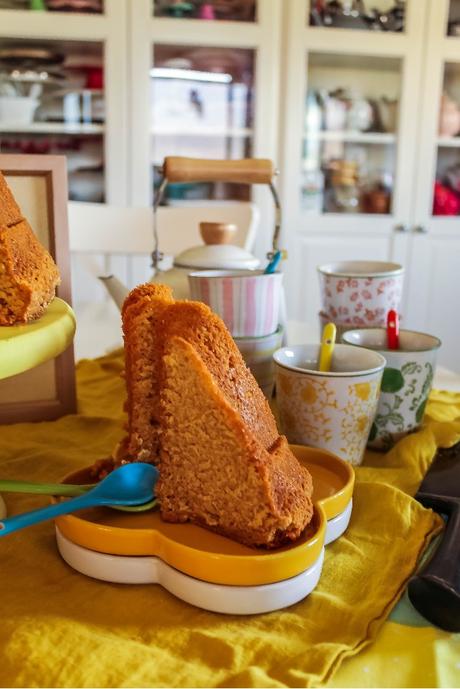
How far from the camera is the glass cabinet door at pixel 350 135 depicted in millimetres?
2527

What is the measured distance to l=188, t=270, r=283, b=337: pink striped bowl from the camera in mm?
665

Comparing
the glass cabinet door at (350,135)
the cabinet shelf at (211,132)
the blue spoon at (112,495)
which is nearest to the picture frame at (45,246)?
the blue spoon at (112,495)

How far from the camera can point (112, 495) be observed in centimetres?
48

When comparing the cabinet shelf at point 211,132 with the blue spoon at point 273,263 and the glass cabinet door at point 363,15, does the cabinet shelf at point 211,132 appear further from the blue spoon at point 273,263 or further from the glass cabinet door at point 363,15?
the blue spoon at point 273,263

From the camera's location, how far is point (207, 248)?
0.81 meters

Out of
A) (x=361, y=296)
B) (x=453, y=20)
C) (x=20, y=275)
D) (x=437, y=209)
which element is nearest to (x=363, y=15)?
(x=453, y=20)

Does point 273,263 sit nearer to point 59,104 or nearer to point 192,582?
point 192,582

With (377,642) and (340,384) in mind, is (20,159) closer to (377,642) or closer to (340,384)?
(340,384)

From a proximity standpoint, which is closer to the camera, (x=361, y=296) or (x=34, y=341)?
(x=34, y=341)

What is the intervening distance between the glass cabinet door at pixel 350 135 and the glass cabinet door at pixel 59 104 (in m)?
0.74

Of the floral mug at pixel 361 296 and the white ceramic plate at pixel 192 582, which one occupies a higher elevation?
the floral mug at pixel 361 296

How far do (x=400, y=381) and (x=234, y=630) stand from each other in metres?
0.33

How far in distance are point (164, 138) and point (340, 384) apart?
2.02 meters

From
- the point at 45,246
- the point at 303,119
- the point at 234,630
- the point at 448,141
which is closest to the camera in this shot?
the point at 234,630
